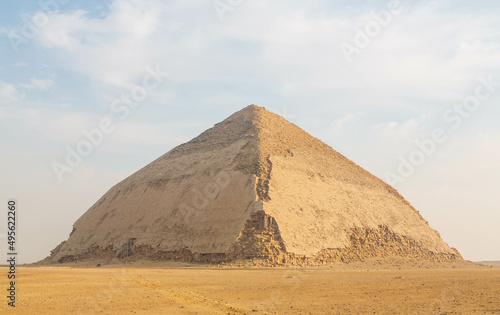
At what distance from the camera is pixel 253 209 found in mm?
31547

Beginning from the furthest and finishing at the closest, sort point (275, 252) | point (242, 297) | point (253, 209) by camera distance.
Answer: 1. point (253, 209)
2. point (275, 252)
3. point (242, 297)

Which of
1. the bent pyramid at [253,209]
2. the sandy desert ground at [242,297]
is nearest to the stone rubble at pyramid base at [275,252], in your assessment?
the bent pyramid at [253,209]

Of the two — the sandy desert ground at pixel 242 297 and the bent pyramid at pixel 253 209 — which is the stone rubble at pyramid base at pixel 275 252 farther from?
the sandy desert ground at pixel 242 297

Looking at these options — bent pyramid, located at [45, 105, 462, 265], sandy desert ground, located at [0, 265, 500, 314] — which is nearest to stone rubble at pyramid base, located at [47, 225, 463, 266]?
bent pyramid, located at [45, 105, 462, 265]

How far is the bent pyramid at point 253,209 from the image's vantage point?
31.7 m

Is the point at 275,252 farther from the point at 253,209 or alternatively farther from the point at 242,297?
the point at 242,297

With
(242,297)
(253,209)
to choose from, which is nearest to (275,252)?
(253,209)

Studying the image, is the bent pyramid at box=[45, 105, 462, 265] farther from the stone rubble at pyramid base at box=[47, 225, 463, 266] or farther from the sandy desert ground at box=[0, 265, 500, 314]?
the sandy desert ground at box=[0, 265, 500, 314]

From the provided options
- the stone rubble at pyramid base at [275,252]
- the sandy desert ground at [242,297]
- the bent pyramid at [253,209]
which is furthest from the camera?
the bent pyramid at [253,209]

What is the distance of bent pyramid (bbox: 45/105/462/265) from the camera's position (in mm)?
31672

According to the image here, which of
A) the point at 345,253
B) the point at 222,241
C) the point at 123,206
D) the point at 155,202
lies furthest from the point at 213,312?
the point at 123,206

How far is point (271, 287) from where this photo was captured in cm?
1761

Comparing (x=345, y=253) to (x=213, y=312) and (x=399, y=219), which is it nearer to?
(x=399, y=219)

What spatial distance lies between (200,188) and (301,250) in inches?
387
